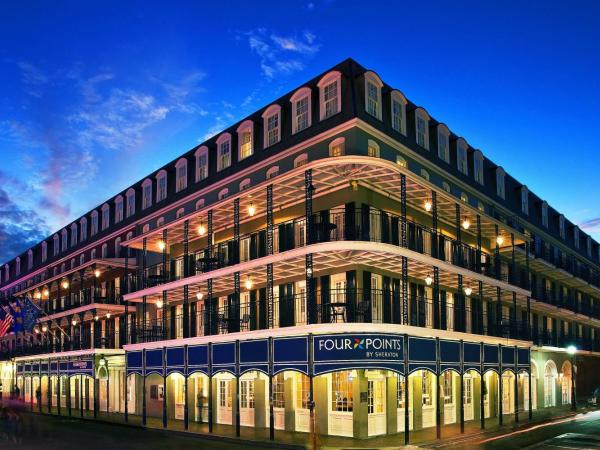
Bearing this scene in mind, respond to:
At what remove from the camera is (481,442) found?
2412cm

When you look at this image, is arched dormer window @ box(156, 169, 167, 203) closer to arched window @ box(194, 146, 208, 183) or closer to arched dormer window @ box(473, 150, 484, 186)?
arched window @ box(194, 146, 208, 183)

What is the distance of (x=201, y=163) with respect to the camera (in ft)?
125

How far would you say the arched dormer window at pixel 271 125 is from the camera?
31.8 meters

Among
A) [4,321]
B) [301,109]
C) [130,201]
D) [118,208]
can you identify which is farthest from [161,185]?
[4,321]

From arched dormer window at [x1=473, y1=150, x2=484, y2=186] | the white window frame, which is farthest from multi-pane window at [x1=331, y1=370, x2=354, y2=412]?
the white window frame

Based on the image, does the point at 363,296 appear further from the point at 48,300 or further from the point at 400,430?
Answer: the point at 48,300

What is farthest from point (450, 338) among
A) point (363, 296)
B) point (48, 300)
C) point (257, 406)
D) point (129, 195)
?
point (48, 300)

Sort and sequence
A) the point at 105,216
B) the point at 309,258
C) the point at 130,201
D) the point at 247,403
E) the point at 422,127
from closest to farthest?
the point at 309,258 < the point at 247,403 < the point at 422,127 < the point at 130,201 < the point at 105,216

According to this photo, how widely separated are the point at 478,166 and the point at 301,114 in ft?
47.5

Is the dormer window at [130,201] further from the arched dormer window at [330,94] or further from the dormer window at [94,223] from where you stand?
the arched dormer window at [330,94]

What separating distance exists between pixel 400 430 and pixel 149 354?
1421 centimetres

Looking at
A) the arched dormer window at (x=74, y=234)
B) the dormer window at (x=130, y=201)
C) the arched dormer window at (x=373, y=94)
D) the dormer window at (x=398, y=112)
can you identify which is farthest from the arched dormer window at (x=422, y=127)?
the arched dormer window at (x=74, y=234)

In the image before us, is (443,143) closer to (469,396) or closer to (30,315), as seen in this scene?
(469,396)

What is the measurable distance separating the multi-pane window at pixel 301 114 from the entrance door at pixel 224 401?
44.7 ft
